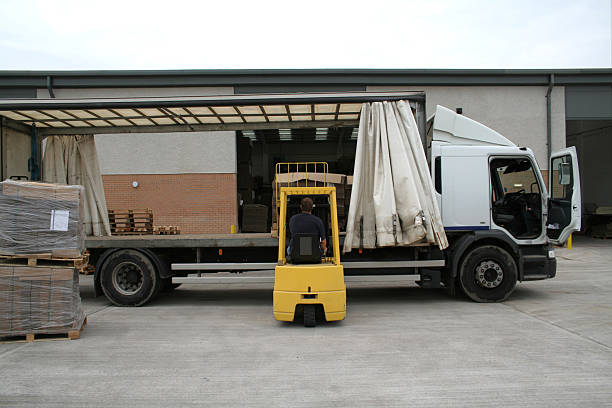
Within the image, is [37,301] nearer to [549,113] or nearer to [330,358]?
[330,358]

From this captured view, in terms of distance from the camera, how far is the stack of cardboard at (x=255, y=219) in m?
11.4

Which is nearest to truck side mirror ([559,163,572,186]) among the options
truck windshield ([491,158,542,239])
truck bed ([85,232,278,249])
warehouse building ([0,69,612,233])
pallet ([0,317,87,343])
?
truck windshield ([491,158,542,239])

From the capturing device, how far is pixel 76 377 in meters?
4.53

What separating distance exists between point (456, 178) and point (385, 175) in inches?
54.5

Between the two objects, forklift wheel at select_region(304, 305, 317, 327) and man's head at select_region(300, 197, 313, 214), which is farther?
man's head at select_region(300, 197, 313, 214)

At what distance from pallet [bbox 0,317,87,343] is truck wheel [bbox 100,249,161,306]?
1.91m

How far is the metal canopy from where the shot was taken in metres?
7.84

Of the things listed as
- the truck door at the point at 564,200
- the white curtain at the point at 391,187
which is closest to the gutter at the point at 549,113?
the truck door at the point at 564,200

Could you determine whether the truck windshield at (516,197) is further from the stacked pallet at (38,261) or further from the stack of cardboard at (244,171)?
the stack of cardboard at (244,171)

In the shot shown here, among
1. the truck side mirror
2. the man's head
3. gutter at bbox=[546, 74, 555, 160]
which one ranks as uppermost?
gutter at bbox=[546, 74, 555, 160]

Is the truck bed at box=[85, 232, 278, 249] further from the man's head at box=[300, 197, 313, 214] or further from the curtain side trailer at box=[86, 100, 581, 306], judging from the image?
the man's head at box=[300, 197, 313, 214]

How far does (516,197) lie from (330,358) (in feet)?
17.2

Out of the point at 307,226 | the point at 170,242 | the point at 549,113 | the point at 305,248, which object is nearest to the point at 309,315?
the point at 305,248

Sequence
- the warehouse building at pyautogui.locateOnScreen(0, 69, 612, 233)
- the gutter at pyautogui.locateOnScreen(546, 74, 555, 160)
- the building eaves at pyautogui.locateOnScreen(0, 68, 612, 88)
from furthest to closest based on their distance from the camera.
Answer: the gutter at pyautogui.locateOnScreen(546, 74, 555, 160)
the warehouse building at pyautogui.locateOnScreen(0, 69, 612, 233)
the building eaves at pyautogui.locateOnScreen(0, 68, 612, 88)
